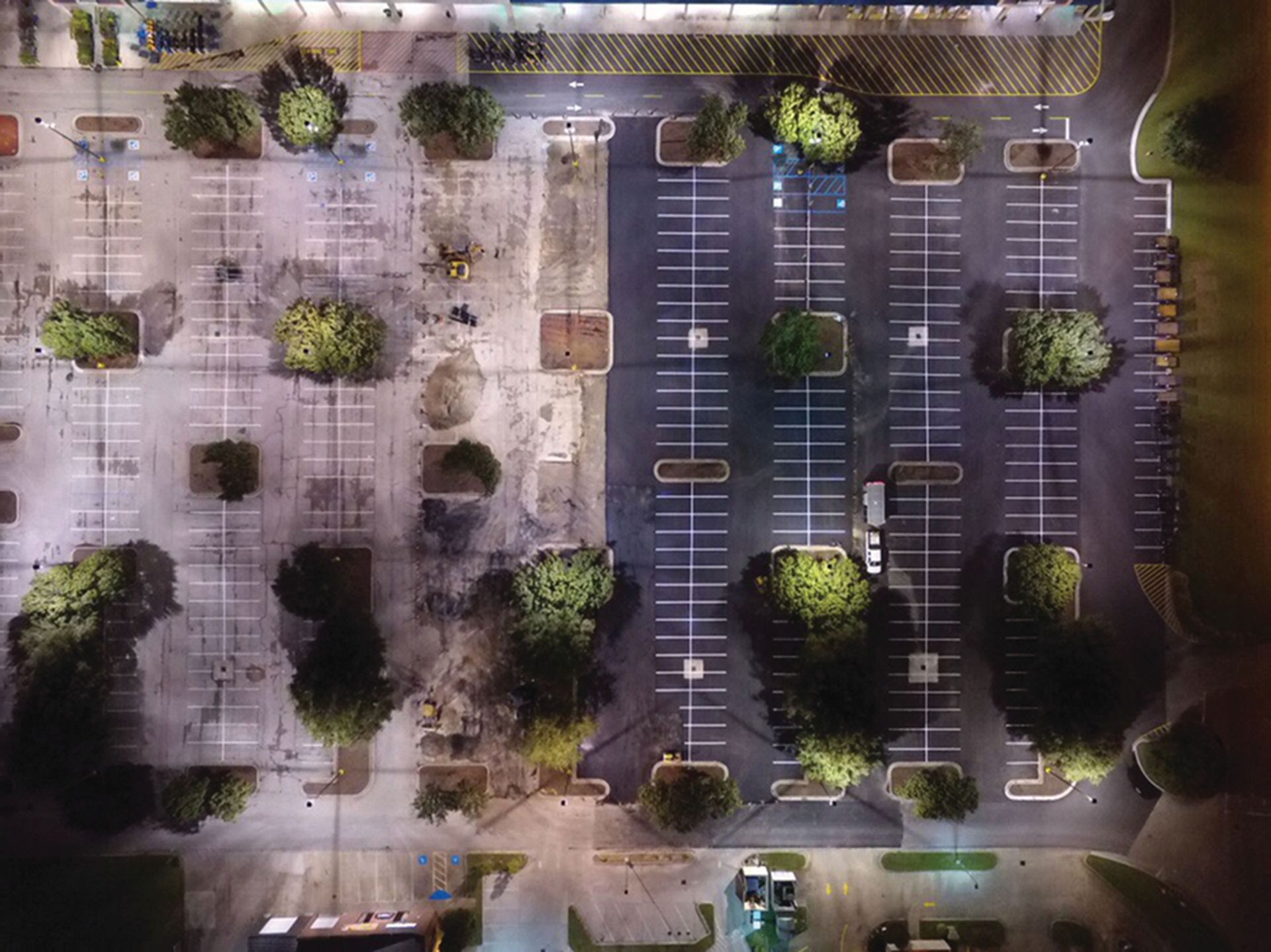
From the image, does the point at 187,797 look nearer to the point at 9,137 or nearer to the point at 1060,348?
the point at 9,137

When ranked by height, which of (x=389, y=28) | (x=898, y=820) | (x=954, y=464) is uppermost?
(x=389, y=28)

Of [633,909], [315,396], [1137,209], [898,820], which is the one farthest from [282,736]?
[1137,209]

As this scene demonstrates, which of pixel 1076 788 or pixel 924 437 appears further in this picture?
pixel 924 437

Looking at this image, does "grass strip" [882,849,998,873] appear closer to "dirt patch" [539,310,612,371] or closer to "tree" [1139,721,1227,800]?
"tree" [1139,721,1227,800]

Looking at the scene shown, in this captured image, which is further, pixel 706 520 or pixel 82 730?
pixel 706 520

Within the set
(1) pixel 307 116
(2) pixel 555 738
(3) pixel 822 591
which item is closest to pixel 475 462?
(2) pixel 555 738

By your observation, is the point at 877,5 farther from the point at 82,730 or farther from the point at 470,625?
the point at 82,730
